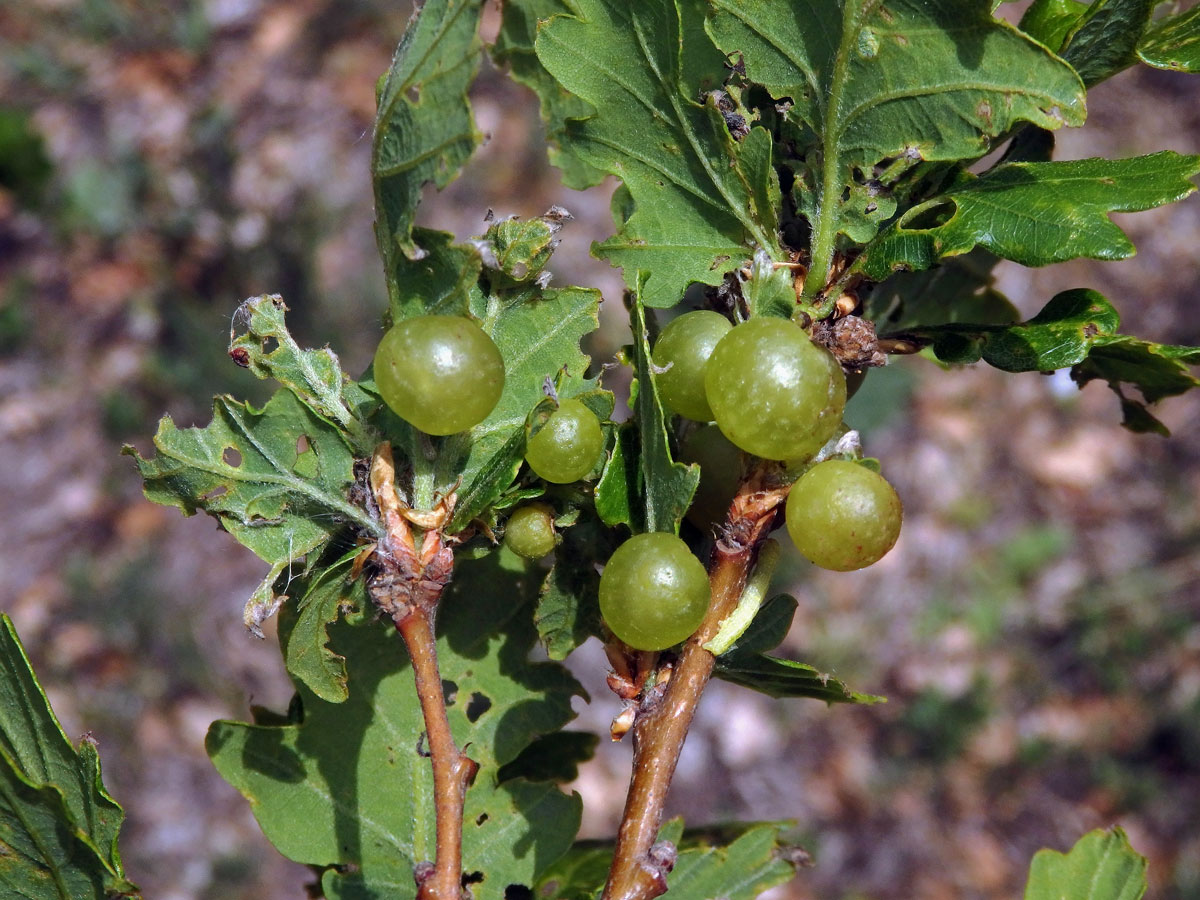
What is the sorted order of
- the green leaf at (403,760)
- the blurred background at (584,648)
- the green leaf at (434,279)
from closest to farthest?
the green leaf at (434,279)
the green leaf at (403,760)
the blurred background at (584,648)

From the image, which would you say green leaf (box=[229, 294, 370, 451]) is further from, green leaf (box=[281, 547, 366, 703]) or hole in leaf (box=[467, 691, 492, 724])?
hole in leaf (box=[467, 691, 492, 724])

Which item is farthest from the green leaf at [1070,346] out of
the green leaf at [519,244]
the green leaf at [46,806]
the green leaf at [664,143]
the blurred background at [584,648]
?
the blurred background at [584,648]

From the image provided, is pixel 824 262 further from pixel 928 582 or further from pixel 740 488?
pixel 928 582

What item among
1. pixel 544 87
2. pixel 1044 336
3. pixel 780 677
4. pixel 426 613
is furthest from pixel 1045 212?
pixel 426 613

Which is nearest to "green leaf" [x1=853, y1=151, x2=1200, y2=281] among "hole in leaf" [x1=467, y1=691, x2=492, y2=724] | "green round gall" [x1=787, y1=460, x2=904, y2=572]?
"green round gall" [x1=787, y1=460, x2=904, y2=572]

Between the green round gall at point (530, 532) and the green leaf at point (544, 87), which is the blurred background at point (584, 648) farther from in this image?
the green round gall at point (530, 532)

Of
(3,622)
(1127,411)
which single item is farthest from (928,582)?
(3,622)
